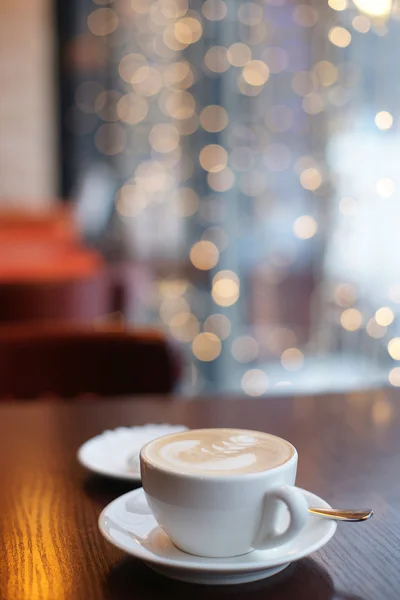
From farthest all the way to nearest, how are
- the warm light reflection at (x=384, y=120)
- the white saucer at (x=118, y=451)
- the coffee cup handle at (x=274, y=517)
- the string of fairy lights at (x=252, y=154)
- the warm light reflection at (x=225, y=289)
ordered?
the warm light reflection at (x=225, y=289), the string of fairy lights at (x=252, y=154), the warm light reflection at (x=384, y=120), the white saucer at (x=118, y=451), the coffee cup handle at (x=274, y=517)

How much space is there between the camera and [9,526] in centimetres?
56

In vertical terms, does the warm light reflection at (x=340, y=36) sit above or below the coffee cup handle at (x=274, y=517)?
above

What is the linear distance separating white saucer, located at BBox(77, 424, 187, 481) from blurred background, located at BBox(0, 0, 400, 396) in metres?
2.21

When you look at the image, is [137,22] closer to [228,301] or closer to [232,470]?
[228,301]

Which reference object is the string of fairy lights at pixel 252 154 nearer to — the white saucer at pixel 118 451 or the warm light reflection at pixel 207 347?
the warm light reflection at pixel 207 347

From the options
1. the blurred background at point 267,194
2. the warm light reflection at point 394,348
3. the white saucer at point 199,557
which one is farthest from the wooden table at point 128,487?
the warm light reflection at point 394,348

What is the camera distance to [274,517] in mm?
449

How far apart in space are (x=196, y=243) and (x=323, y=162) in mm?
729

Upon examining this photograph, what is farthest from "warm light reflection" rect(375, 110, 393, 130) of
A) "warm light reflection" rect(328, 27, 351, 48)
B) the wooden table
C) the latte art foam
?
the latte art foam

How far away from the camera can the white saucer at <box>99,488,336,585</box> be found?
44cm

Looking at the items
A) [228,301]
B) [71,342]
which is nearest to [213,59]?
[228,301]

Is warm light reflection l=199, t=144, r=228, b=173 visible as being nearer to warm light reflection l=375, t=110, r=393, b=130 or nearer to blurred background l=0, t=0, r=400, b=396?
blurred background l=0, t=0, r=400, b=396

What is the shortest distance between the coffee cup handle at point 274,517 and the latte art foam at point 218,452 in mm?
19

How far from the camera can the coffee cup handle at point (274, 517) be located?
1.44 feet
